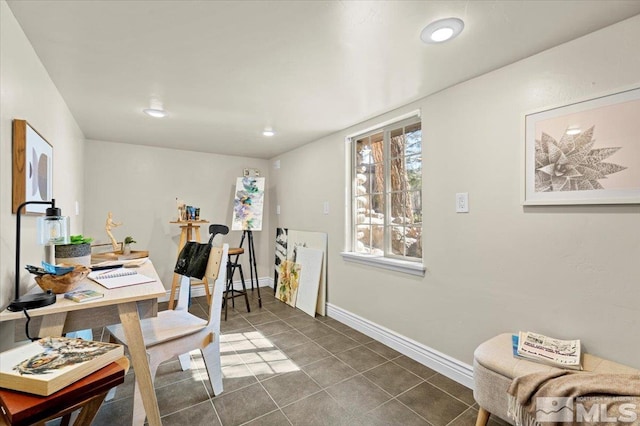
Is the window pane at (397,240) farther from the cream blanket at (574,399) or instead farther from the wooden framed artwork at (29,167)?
the wooden framed artwork at (29,167)

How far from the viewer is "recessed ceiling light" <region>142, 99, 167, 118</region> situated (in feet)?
7.89

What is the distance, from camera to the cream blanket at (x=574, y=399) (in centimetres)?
109

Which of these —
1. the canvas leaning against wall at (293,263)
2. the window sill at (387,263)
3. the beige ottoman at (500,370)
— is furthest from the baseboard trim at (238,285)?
the beige ottoman at (500,370)

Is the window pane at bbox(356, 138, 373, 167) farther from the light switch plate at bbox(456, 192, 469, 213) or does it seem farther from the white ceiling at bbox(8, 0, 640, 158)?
the light switch plate at bbox(456, 192, 469, 213)

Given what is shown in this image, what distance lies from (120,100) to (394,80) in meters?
2.14

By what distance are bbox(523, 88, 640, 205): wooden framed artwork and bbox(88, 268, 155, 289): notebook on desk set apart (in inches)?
86.2

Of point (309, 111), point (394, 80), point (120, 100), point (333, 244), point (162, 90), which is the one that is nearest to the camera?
point (394, 80)

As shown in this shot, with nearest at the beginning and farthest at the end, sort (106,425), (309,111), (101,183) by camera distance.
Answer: (106,425), (309,111), (101,183)

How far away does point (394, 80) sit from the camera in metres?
2.00

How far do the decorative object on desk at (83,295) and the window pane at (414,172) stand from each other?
7.29 feet

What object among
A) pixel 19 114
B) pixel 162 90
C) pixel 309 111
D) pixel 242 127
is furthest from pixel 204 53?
pixel 242 127

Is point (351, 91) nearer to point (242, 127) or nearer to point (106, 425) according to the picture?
point (242, 127)

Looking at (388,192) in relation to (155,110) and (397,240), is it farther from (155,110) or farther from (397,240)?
(155,110)

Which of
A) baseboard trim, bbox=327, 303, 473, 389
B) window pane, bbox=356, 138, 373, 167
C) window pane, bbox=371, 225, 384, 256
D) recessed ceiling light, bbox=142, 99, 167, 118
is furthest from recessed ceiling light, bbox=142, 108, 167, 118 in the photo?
baseboard trim, bbox=327, 303, 473, 389
